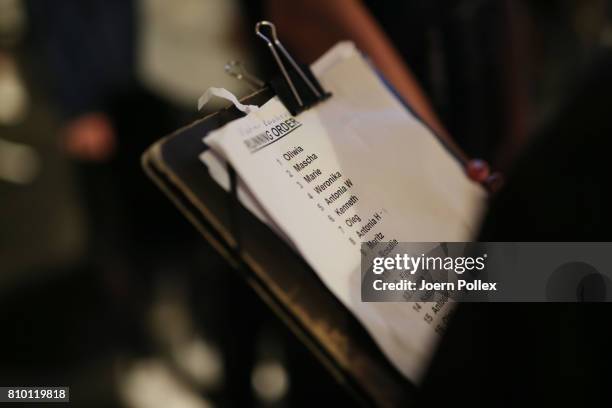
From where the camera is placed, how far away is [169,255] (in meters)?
1.67

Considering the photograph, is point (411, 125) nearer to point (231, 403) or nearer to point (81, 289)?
point (231, 403)

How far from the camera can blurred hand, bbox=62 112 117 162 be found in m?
1.40

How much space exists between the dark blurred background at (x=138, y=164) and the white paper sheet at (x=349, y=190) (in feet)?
1.03

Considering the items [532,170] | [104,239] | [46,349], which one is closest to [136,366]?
[46,349]

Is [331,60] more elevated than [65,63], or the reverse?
[65,63]

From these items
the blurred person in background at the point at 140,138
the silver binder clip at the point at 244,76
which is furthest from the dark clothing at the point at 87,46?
the silver binder clip at the point at 244,76

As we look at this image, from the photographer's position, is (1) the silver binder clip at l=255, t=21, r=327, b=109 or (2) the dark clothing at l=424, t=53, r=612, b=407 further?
(1) the silver binder clip at l=255, t=21, r=327, b=109

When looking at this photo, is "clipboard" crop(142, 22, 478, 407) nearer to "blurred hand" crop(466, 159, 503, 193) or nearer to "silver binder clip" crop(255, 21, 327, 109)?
"silver binder clip" crop(255, 21, 327, 109)

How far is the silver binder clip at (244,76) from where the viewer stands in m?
0.55

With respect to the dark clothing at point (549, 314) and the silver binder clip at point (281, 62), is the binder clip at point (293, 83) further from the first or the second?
the dark clothing at point (549, 314)

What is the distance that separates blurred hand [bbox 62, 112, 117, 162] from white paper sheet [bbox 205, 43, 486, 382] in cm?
93

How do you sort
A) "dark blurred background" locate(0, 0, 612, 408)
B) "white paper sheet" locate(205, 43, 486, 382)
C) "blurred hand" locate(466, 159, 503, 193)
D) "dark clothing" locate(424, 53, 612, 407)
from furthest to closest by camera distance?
1. "dark blurred background" locate(0, 0, 612, 408)
2. "blurred hand" locate(466, 159, 503, 193)
3. "white paper sheet" locate(205, 43, 486, 382)
4. "dark clothing" locate(424, 53, 612, 407)

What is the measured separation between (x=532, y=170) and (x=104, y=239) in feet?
4.66

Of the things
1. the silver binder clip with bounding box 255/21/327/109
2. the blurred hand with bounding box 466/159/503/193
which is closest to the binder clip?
the silver binder clip with bounding box 255/21/327/109
